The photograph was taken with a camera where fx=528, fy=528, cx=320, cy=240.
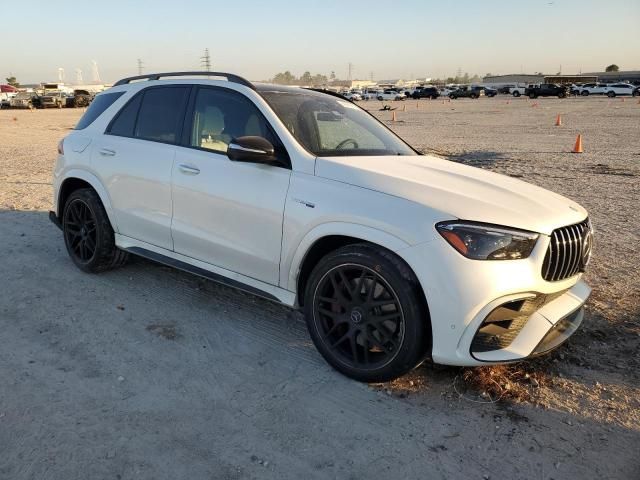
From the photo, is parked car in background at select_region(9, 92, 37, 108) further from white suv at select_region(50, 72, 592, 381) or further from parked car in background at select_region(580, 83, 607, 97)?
parked car in background at select_region(580, 83, 607, 97)

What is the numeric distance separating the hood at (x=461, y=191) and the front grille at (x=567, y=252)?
60 mm

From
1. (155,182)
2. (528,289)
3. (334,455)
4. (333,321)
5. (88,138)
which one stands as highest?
(88,138)

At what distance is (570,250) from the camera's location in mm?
3211

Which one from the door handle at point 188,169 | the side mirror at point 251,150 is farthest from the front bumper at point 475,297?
the door handle at point 188,169

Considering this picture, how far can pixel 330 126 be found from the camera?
4.33 meters

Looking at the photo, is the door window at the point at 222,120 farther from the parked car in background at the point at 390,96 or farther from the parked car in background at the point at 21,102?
the parked car in background at the point at 390,96

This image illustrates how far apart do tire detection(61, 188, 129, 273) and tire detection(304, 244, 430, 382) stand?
2.45 meters

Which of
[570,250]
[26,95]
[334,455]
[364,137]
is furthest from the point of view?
[26,95]

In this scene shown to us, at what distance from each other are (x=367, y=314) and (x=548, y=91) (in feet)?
229

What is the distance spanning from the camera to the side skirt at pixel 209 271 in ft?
12.2

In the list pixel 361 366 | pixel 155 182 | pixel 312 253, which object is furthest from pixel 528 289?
pixel 155 182

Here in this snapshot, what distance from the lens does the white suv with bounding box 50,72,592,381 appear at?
296 centimetres

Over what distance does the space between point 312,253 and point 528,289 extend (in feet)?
4.47

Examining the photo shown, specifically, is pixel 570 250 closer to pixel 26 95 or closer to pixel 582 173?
pixel 582 173
